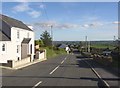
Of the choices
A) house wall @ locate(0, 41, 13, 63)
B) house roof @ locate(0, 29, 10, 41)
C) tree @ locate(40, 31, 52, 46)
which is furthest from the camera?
tree @ locate(40, 31, 52, 46)

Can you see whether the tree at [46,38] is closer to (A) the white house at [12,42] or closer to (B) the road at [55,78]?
(A) the white house at [12,42]

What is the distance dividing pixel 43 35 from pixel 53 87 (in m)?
106

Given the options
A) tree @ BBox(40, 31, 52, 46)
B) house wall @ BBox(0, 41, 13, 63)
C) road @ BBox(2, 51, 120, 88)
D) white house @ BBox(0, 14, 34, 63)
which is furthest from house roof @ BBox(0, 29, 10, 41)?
tree @ BBox(40, 31, 52, 46)

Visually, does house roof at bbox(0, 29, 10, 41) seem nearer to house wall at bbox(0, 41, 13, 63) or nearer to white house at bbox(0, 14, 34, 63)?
white house at bbox(0, 14, 34, 63)

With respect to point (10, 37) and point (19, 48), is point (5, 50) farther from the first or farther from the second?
point (19, 48)

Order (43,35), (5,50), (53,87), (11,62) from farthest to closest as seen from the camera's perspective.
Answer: (43,35) < (5,50) < (11,62) < (53,87)

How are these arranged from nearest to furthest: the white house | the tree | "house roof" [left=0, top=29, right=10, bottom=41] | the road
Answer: the road < the white house < "house roof" [left=0, top=29, right=10, bottom=41] < the tree

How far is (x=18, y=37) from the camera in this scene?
157 feet

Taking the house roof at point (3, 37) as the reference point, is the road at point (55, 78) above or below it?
below

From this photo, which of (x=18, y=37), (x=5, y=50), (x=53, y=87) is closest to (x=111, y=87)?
(x=53, y=87)

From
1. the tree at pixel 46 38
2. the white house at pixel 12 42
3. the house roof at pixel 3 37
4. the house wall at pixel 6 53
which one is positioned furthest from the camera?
the tree at pixel 46 38

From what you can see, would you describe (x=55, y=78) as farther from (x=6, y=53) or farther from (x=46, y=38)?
(x=46, y=38)

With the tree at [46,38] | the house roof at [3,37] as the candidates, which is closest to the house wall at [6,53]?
the house roof at [3,37]

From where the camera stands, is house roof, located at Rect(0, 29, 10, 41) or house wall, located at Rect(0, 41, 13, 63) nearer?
house wall, located at Rect(0, 41, 13, 63)
